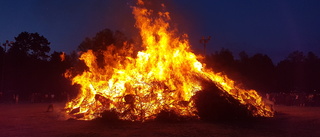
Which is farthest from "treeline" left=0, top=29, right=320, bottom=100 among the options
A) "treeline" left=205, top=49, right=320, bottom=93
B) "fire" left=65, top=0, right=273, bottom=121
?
"fire" left=65, top=0, right=273, bottom=121

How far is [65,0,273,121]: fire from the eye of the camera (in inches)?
693

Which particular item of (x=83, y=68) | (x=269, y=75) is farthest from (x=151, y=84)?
(x=269, y=75)

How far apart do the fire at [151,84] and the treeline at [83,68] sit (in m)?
24.7

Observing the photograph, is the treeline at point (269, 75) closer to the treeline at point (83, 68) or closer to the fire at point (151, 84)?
the treeline at point (83, 68)

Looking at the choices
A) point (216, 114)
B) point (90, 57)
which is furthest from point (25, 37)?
point (216, 114)

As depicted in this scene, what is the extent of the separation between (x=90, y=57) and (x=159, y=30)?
18.3 ft

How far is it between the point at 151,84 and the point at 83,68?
32615 millimetres

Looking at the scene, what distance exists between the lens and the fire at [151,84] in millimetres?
17609

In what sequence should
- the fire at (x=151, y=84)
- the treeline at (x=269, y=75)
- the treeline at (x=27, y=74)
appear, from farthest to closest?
the treeline at (x=269, y=75) → the treeline at (x=27, y=74) → the fire at (x=151, y=84)

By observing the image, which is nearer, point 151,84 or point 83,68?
point 151,84

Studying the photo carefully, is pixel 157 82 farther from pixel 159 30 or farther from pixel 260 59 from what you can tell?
pixel 260 59

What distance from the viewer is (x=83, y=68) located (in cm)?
4919

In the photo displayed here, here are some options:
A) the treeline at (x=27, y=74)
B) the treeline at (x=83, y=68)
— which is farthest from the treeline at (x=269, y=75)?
the treeline at (x=27, y=74)

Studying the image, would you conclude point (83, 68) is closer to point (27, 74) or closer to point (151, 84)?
point (27, 74)
